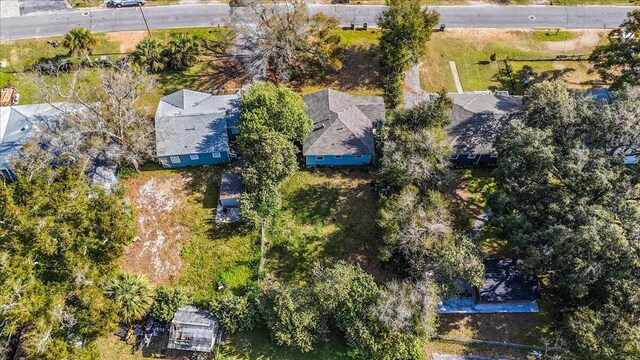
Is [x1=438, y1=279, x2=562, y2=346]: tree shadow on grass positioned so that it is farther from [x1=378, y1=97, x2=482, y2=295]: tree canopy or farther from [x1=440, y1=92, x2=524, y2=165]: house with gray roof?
[x1=440, y1=92, x2=524, y2=165]: house with gray roof

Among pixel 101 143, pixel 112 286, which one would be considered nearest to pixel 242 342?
pixel 112 286

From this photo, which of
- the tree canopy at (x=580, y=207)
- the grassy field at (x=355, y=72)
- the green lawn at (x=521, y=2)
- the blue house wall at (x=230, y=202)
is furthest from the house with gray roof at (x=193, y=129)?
the green lawn at (x=521, y=2)

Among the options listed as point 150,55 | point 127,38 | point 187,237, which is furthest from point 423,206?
point 127,38

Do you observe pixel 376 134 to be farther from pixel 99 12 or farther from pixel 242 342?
pixel 99 12

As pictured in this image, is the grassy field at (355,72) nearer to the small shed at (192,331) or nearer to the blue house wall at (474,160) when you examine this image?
the blue house wall at (474,160)

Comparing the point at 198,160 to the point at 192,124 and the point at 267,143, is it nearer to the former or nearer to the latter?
the point at 192,124
